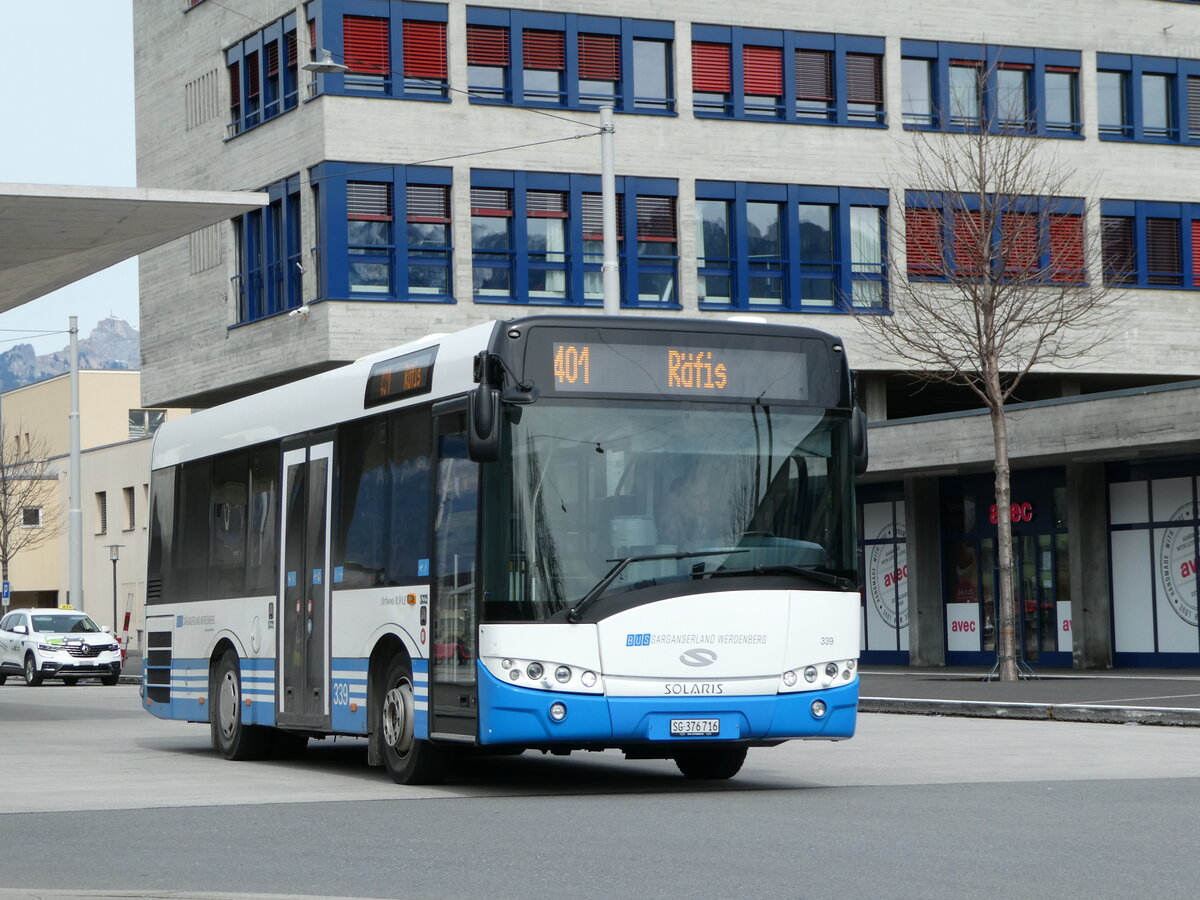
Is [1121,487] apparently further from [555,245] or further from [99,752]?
[99,752]

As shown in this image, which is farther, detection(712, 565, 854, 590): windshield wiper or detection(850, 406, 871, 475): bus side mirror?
detection(850, 406, 871, 475): bus side mirror

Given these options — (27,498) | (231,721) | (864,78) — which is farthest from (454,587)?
(27,498)

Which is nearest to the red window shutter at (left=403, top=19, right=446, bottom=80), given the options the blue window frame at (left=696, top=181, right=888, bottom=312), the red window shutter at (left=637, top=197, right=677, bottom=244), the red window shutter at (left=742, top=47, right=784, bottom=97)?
the red window shutter at (left=637, top=197, right=677, bottom=244)

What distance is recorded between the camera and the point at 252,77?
44125 millimetres

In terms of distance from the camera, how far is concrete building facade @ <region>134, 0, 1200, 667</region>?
39.3 metres

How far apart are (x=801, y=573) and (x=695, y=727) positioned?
4.24ft

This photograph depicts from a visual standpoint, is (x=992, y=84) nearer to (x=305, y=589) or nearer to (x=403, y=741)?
(x=305, y=589)

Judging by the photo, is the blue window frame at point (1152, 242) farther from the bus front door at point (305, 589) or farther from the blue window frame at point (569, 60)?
the bus front door at point (305, 589)

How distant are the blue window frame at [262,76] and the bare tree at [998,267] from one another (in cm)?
1299

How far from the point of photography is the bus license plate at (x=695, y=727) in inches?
531

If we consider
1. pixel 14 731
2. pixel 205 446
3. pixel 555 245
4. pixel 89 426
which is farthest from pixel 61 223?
pixel 89 426

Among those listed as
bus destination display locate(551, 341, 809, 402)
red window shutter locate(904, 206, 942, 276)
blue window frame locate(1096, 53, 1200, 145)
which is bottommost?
bus destination display locate(551, 341, 809, 402)

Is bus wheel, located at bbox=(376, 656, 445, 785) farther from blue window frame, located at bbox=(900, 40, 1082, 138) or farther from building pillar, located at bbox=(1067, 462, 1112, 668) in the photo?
blue window frame, located at bbox=(900, 40, 1082, 138)

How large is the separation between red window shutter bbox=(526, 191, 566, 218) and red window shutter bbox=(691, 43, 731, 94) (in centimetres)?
402
